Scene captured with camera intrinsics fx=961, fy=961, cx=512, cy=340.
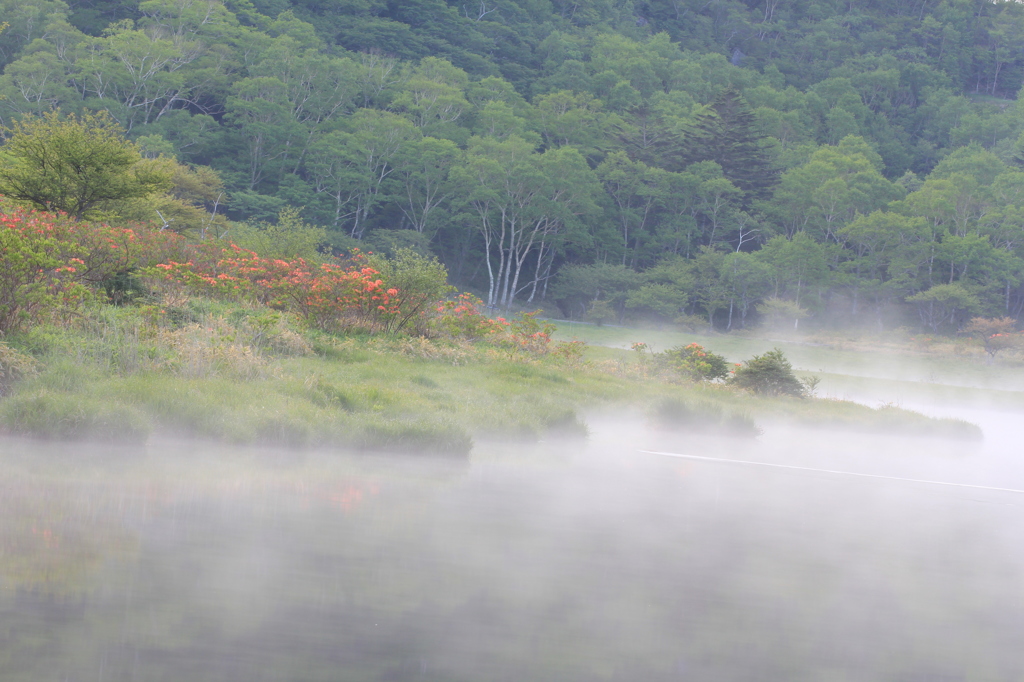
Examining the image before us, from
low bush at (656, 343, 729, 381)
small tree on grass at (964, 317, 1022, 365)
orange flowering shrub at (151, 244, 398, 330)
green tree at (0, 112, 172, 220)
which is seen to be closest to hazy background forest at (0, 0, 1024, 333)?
small tree on grass at (964, 317, 1022, 365)

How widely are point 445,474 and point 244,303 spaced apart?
29.6ft

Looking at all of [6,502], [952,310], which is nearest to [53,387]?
[6,502]

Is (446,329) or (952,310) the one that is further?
(952,310)

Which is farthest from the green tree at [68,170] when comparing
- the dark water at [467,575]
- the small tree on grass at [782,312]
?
the small tree on grass at [782,312]

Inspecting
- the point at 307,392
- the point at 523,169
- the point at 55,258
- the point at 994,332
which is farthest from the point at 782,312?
the point at 55,258

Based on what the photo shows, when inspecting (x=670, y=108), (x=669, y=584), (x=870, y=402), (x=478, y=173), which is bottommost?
(x=870, y=402)

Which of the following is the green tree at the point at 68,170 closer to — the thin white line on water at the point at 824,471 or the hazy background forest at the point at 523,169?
the thin white line on water at the point at 824,471

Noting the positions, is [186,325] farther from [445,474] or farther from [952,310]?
[952,310]

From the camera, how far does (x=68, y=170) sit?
21.1 m

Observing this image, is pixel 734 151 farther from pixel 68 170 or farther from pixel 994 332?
pixel 68 170

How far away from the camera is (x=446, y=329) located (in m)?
19.8

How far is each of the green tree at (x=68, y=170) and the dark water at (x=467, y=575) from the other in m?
13.8

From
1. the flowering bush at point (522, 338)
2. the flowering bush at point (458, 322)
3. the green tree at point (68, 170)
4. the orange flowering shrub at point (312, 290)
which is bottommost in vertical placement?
the flowering bush at point (522, 338)

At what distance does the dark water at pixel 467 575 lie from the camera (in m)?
5.00
